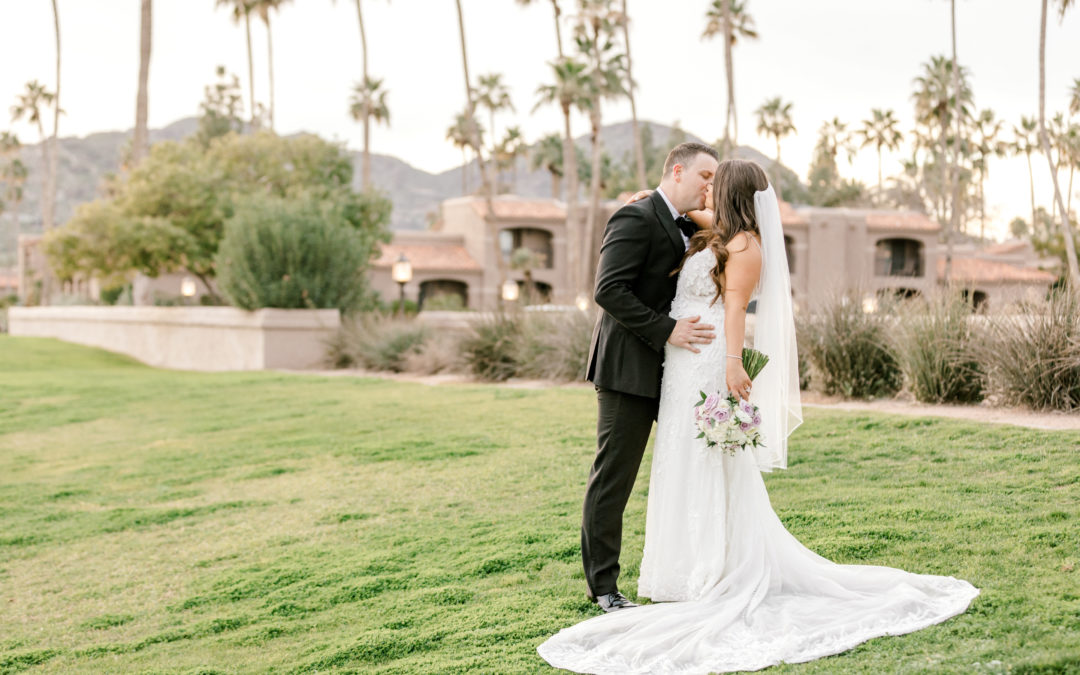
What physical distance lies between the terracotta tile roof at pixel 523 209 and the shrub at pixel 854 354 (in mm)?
41804

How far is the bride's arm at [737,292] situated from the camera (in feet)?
16.2

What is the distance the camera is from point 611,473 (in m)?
5.16

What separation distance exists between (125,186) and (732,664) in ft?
106

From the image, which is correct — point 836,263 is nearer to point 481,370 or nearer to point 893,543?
point 481,370

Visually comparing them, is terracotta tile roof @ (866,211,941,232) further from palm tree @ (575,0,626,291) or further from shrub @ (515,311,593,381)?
shrub @ (515,311,593,381)

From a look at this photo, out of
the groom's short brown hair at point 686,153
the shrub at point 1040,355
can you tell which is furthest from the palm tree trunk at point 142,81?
the groom's short brown hair at point 686,153

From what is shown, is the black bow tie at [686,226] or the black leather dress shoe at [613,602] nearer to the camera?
the black leather dress shoe at [613,602]

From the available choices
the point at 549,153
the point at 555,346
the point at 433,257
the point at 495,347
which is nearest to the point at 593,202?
the point at 433,257

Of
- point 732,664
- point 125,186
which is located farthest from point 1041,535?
point 125,186

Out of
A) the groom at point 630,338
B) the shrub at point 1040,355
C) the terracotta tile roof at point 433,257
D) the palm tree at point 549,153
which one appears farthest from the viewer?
the palm tree at point 549,153

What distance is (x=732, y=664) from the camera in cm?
427

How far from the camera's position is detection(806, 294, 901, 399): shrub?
11859 mm

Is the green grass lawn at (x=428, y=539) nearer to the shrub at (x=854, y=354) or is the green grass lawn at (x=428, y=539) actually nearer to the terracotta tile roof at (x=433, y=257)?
the shrub at (x=854, y=354)

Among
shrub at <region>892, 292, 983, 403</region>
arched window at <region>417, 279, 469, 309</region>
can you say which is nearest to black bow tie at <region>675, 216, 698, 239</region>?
shrub at <region>892, 292, 983, 403</region>
